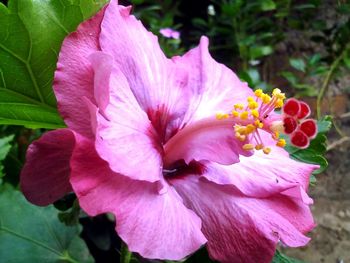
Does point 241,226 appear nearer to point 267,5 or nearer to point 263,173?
point 263,173

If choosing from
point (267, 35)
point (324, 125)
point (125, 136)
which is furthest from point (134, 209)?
point (267, 35)

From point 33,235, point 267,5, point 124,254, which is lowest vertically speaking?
point 267,5

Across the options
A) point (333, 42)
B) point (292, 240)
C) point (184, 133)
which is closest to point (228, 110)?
point (184, 133)

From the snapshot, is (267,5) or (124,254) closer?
(124,254)

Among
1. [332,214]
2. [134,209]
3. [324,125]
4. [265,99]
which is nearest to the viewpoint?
[134,209]

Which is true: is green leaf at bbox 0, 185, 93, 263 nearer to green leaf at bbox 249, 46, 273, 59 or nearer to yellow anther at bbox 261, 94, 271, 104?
yellow anther at bbox 261, 94, 271, 104

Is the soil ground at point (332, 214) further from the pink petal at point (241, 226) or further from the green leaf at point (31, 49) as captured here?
the green leaf at point (31, 49)
